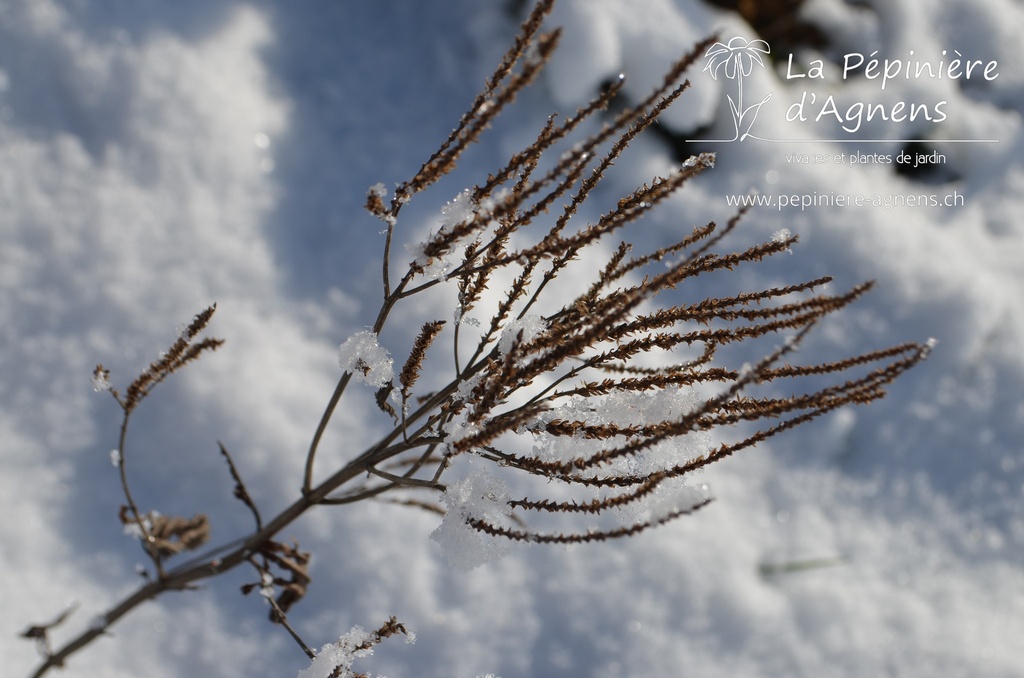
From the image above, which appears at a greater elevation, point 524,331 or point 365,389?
point 365,389

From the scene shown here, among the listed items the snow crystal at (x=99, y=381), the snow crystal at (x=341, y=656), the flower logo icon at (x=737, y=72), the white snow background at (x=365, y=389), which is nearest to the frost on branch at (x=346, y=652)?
the snow crystal at (x=341, y=656)

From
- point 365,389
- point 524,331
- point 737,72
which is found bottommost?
point 524,331

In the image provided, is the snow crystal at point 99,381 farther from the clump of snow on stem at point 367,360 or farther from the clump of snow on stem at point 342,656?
the clump of snow on stem at point 342,656

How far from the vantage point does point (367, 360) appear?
0.94 meters

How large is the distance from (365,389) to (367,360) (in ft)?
3.38

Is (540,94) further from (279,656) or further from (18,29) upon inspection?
(279,656)

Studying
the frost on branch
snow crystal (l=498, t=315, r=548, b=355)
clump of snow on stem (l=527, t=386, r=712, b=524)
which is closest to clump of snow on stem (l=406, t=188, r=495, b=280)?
snow crystal (l=498, t=315, r=548, b=355)

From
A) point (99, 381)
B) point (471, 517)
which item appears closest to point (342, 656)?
point (471, 517)

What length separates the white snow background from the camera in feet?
5.81

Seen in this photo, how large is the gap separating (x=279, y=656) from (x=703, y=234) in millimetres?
1584

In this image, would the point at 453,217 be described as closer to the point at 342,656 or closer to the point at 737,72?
the point at 342,656

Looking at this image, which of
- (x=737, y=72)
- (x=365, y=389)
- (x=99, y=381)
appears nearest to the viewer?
(x=99, y=381)

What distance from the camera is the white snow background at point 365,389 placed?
1.77 meters

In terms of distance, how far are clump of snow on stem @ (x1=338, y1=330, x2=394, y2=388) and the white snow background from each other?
1.00 m
